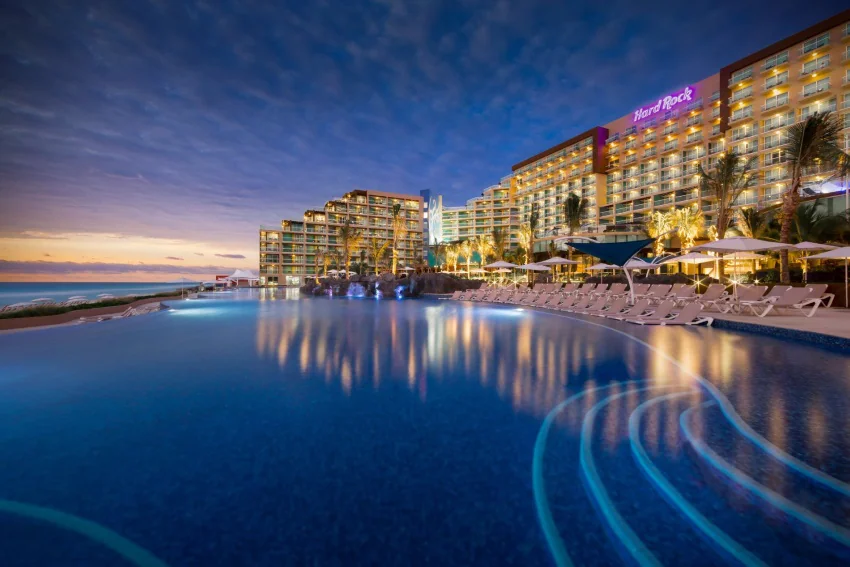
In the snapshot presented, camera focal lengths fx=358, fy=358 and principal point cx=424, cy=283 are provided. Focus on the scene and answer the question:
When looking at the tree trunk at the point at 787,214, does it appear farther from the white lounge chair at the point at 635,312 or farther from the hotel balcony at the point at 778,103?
the hotel balcony at the point at 778,103

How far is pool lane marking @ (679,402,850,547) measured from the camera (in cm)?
205

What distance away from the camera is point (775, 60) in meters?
39.2

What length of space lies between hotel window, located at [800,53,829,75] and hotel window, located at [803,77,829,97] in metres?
1.27

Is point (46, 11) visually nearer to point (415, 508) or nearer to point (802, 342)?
point (415, 508)

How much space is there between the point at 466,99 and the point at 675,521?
63.9m

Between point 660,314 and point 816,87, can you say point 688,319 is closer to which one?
point 660,314

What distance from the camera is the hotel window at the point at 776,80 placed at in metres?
38.7

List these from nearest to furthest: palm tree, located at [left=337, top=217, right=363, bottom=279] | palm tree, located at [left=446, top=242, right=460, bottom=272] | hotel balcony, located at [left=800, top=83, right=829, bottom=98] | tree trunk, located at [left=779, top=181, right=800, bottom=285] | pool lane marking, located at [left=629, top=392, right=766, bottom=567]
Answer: pool lane marking, located at [left=629, top=392, right=766, bottom=567] → tree trunk, located at [left=779, top=181, right=800, bottom=285] → hotel balcony, located at [left=800, top=83, right=829, bottom=98] → palm tree, located at [left=337, top=217, right=363, bottom=279] → palm tree, located at [left=446, top=242, right=460, bottom=272]

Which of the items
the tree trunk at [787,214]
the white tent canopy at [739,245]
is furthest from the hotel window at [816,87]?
the white tent canopy at [739,245]

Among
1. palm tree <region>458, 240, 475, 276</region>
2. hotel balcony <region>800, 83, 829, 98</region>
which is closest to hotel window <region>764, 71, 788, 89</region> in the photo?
hotel balcony <region>800, 83, 829, 98</region>

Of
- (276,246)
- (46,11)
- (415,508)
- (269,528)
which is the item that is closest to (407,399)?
(415,508)

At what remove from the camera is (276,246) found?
242ft

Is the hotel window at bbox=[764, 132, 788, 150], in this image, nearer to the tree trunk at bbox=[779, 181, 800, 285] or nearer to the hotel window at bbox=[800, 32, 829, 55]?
the hotel window at bbox=[800, 32, 829, 55]

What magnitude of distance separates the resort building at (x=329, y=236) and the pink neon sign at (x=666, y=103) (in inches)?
1926
